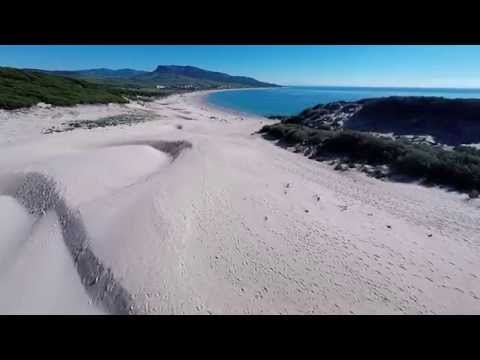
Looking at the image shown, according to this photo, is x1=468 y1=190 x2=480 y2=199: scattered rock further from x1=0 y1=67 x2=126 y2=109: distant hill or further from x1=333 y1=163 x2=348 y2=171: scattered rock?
x1=0 y1=67 x2=126 y2=109: distant hill

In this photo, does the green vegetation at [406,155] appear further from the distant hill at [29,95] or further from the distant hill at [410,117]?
the distant hill at [29,95]

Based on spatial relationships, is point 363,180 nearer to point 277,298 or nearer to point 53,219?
point 277,298

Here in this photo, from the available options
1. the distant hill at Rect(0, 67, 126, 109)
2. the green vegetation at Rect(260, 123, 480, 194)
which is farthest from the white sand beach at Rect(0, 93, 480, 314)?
the distant hill at Rect(0, 67, 126, 109)

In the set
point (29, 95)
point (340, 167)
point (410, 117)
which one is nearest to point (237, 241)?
point (340, 167)

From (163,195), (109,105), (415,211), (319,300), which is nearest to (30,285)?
(163,195)

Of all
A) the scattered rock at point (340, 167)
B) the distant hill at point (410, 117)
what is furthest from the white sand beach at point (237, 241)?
the distant hill at point (410, 117)

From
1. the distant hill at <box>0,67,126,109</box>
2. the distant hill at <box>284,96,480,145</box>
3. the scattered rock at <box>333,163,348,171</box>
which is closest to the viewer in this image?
the scattered rock at <box>333,163,348,171</box>
